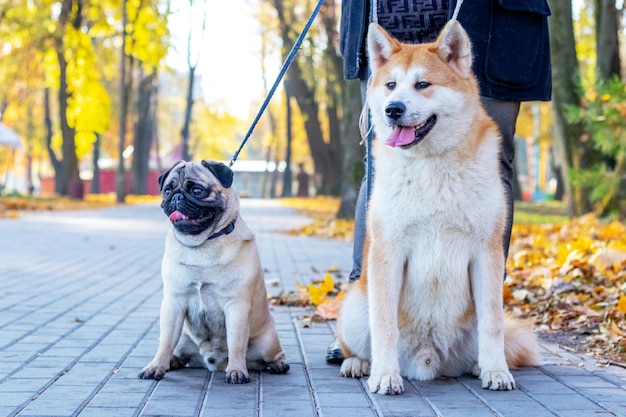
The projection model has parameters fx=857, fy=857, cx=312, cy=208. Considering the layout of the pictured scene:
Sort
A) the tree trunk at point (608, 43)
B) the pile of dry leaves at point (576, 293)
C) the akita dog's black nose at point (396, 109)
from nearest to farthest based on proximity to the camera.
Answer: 1. the akita dog's black nose at point (396, 109)
2. the pile of dry leaves at point (576, 293)
3. the tree trunk at point (608, 43)

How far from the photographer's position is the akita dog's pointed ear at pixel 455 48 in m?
3.87

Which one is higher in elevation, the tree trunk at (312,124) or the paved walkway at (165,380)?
the tree trunk at (312,124)

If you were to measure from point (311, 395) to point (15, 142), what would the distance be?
1077 inches

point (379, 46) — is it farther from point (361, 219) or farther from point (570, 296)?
point (570, 296)

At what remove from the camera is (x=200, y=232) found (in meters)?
4.12

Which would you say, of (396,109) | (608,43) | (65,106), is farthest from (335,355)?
(65,106)

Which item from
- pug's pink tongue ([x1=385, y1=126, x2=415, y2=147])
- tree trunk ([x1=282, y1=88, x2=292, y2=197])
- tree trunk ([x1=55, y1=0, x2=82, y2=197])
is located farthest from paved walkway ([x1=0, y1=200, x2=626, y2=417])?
tree trunk ([x1=282, y1=88, x2=292, y2=197])

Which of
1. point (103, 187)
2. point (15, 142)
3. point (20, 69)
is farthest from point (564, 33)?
point (103, 187)

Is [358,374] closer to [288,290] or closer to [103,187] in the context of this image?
[288,290]

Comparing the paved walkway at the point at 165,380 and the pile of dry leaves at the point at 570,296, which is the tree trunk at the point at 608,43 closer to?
the pile of dry leaves at the point at 570,296

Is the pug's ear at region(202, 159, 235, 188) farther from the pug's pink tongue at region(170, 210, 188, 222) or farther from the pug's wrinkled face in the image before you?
the pug's pink tongue at region(170, 210, 188, 222)

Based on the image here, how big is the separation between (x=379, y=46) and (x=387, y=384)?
62.4 inches

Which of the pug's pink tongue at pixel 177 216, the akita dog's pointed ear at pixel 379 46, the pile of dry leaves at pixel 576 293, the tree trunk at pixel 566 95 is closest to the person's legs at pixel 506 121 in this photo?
the akita dog's pointed ear at pixel 379 46

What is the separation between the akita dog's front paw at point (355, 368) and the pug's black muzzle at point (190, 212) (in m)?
0.99
